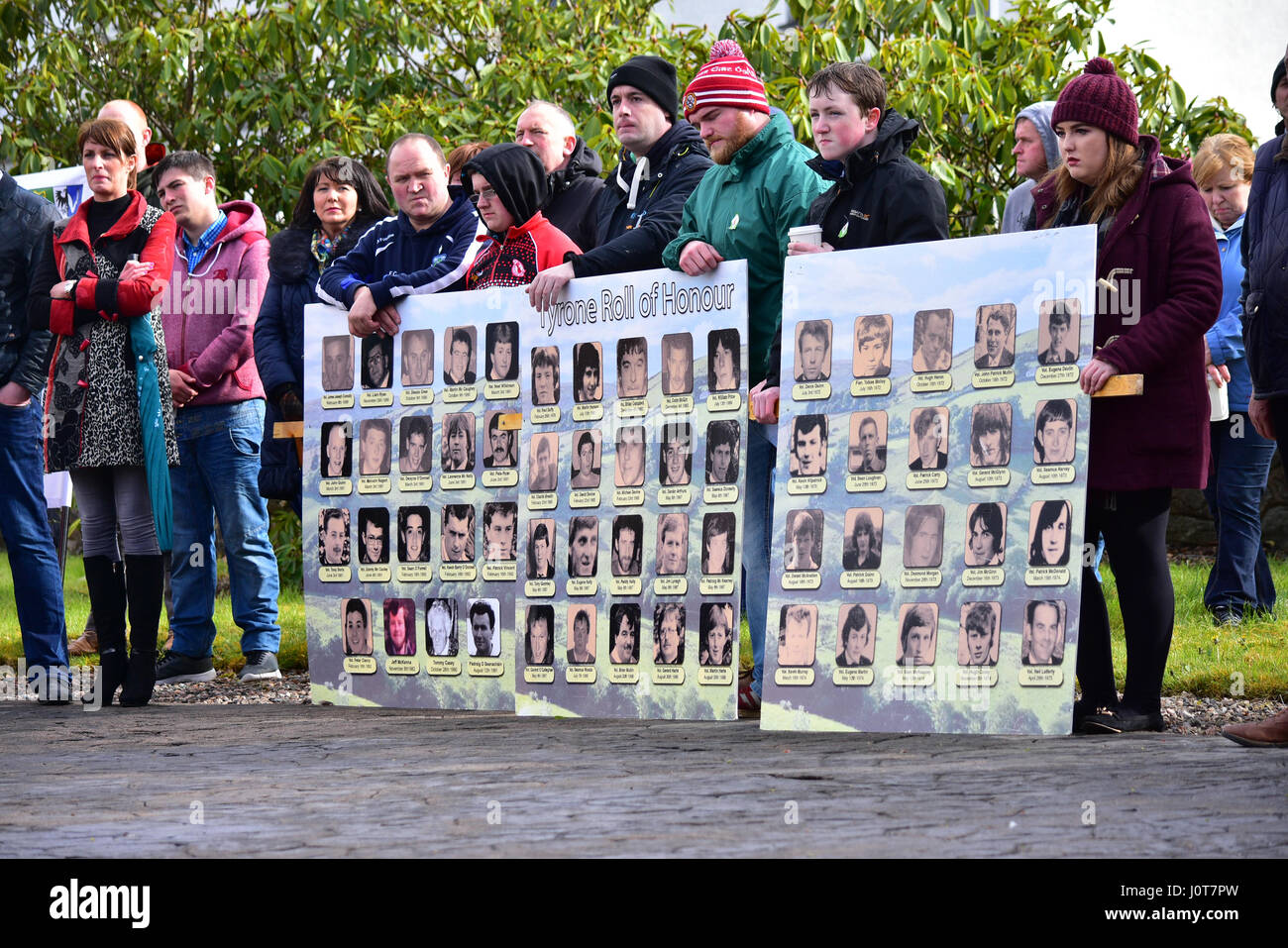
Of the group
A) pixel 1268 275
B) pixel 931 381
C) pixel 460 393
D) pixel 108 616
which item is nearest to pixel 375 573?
pixel 460 393

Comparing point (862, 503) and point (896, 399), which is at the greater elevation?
point (896, 399)

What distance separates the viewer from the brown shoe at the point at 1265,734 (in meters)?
4.97

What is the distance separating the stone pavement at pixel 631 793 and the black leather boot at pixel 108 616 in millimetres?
1062

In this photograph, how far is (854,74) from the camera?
5824mm

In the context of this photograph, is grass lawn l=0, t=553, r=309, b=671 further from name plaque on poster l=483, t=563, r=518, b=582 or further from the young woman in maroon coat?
the young woman in maroon coat

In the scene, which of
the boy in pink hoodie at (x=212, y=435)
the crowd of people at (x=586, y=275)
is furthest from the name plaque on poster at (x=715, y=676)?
the boy in pink hoodie at (x=212, y=435)

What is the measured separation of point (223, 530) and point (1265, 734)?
4.92 metres

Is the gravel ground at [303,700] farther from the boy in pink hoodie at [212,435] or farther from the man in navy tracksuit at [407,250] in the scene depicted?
the man in navy tracksuit at [407,250]

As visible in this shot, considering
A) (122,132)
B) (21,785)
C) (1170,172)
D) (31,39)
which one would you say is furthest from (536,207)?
(31,39)

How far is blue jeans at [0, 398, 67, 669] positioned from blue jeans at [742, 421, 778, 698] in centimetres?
325

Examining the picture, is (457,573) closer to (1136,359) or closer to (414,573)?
(414,573)

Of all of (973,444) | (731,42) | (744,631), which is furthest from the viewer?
(744,631)
